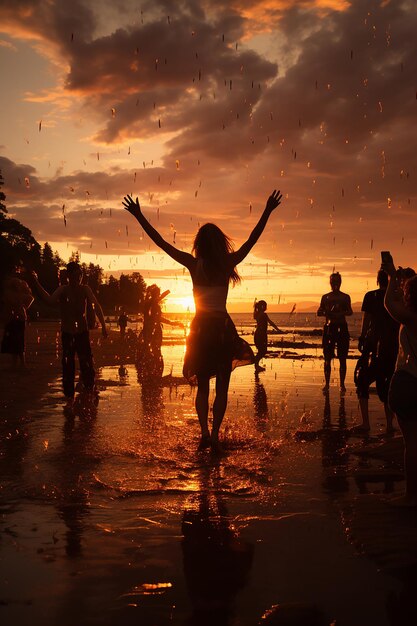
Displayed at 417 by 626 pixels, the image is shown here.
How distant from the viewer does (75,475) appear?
213 inches

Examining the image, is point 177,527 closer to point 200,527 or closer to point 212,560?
point 200,527

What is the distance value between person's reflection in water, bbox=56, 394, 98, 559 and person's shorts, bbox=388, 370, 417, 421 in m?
2.31

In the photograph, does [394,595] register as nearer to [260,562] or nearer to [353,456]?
[260,562]

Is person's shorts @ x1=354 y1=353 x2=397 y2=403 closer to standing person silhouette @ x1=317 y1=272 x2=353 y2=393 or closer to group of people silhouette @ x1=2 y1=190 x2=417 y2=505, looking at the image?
group of people silhouette @ x1=2 y1=190 x2=417 y2=505

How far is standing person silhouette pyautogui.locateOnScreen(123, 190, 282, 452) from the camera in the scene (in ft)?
22.0

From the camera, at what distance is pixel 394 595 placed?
9.81 feet

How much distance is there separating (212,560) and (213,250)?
3.87 metres

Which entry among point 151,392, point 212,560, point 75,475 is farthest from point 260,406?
point 212,560

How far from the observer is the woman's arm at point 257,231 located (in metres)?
6.63

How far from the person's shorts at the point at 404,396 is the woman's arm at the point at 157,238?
300cm

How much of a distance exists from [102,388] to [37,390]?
1427 mm

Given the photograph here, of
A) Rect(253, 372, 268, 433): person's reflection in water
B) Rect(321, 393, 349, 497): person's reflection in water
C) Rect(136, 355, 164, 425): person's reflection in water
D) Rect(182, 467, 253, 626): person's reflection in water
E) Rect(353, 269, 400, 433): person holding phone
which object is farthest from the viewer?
Rect(136, 355, 164, 425): person's reflection in water

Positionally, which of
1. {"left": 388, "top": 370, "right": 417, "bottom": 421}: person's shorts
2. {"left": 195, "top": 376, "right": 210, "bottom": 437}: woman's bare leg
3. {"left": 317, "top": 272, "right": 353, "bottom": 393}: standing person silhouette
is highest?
{"left": 317, "top": 272, "right": 353, "bottom": 393}: standing person silhouette

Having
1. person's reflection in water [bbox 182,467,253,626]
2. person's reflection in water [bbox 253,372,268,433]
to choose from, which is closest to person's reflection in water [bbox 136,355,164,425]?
person's reflection in water [bbox 253,372,268,433]
